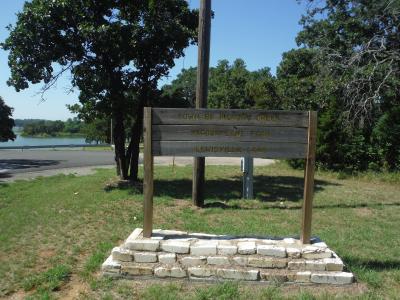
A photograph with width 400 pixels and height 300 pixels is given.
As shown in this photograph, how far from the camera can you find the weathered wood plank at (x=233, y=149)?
5766 mm

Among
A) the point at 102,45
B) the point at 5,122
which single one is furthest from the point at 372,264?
the point at 5,122

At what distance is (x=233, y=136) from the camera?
19.0 feet

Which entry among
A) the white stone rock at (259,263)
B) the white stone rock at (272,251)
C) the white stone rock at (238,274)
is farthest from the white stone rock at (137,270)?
the white stone rock at (272,251)

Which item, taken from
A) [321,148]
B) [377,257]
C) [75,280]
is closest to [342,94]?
[321,148]

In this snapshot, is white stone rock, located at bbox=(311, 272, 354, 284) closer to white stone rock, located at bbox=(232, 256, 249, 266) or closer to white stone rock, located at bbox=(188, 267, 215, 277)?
white stone rock, located at bbox=(232, 256, 249, 266)

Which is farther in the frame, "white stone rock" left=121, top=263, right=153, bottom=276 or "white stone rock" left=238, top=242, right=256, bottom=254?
"white stone rock" left=238, top=242, right=256, bottom=254

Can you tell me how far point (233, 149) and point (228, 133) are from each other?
0.21 meters

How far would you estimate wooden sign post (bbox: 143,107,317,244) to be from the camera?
5734 mm

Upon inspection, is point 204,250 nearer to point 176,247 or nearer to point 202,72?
point 176,247

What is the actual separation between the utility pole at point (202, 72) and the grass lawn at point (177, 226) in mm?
449

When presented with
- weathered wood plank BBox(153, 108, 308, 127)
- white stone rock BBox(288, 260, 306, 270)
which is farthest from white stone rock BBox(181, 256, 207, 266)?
weathered wood plank BBox(153, 108, 308, 127)

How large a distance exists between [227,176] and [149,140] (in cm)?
1062

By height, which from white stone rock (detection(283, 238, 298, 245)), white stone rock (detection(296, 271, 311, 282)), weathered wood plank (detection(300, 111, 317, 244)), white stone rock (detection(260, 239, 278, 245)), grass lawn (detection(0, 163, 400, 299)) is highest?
weathered wood plank (detection(300, 111, 317, 244))

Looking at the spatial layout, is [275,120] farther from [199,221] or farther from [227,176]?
[227,176]
